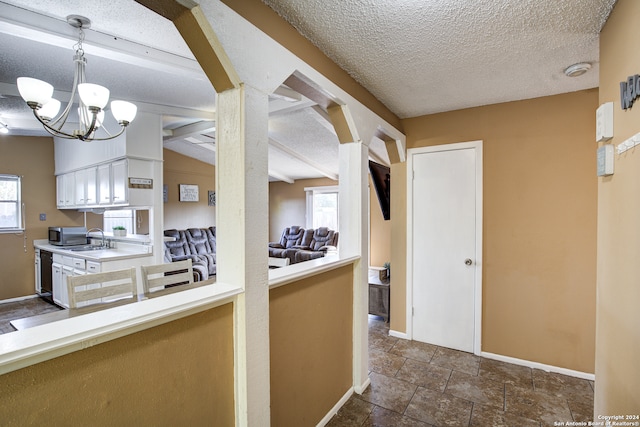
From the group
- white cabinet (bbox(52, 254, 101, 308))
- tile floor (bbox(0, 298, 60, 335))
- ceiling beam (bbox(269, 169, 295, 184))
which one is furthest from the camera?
ceiling beam (bbox(269, 169, 295, 184))

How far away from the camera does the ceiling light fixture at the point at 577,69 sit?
199 cm

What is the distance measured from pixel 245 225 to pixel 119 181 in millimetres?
3404

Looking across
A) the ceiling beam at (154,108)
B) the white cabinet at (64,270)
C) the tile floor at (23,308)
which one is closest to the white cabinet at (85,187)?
the white cabinet at (64,270)

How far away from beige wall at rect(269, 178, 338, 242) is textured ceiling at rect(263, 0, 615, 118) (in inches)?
214

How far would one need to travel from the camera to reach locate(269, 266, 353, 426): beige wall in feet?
5.10

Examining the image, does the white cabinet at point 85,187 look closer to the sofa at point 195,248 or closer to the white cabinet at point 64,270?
the white cabinet at point 64,270

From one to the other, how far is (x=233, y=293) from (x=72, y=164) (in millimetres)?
5184

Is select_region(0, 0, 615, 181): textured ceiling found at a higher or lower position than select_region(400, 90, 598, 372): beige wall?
higher

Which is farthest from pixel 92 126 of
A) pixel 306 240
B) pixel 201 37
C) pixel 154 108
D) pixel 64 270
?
pixel 306 240

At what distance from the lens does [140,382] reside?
976 millimetres

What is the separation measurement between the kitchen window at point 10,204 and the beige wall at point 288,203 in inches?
199

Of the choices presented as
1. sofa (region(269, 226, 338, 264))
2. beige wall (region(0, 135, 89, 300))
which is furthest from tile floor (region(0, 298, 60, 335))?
sofa (region(269, 226, 338, 264))

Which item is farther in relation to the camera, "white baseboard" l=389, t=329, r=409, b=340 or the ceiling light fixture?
"white baseboard" l=389, t=329, r=409, b=340

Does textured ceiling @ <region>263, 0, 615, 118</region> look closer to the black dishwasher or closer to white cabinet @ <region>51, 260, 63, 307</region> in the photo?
white cabinet @ <region>51, 260, 63, 307</region>
